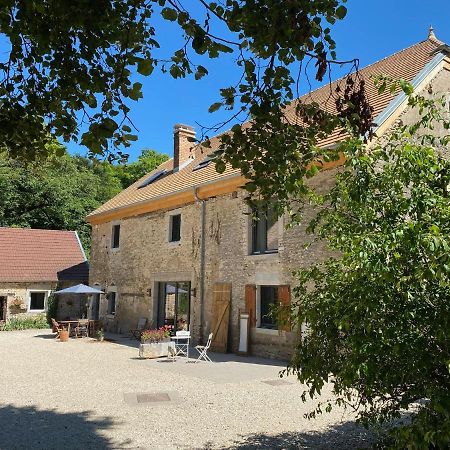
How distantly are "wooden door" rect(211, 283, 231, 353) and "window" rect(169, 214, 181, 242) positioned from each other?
320cm

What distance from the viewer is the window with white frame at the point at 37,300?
2255 cm

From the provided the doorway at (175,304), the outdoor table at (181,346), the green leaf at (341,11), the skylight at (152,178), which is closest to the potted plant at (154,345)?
the outdoor table at (181,346)

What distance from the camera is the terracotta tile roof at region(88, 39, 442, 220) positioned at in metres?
12.3

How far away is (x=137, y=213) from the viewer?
18.4 metres

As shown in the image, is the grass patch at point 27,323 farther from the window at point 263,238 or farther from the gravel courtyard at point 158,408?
the window at point 263,238

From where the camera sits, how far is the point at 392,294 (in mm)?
3330

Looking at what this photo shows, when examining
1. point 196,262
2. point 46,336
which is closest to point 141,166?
A: point 46,336

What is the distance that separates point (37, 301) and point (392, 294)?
2237 cm

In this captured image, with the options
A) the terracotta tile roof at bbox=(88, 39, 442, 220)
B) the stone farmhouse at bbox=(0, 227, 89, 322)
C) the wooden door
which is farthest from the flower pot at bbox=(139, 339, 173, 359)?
the stone farmhouse at bbox=(0, 227, 89, 322)

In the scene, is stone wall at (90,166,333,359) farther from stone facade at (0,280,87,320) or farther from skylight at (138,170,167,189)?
stone facade at (0,280,87,320)

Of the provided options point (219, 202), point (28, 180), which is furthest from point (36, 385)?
point (28, 180)

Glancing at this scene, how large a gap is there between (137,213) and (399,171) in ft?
51.0

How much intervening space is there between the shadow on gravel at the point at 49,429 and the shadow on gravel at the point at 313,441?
154 cm

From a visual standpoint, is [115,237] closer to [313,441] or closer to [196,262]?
[196,262]
